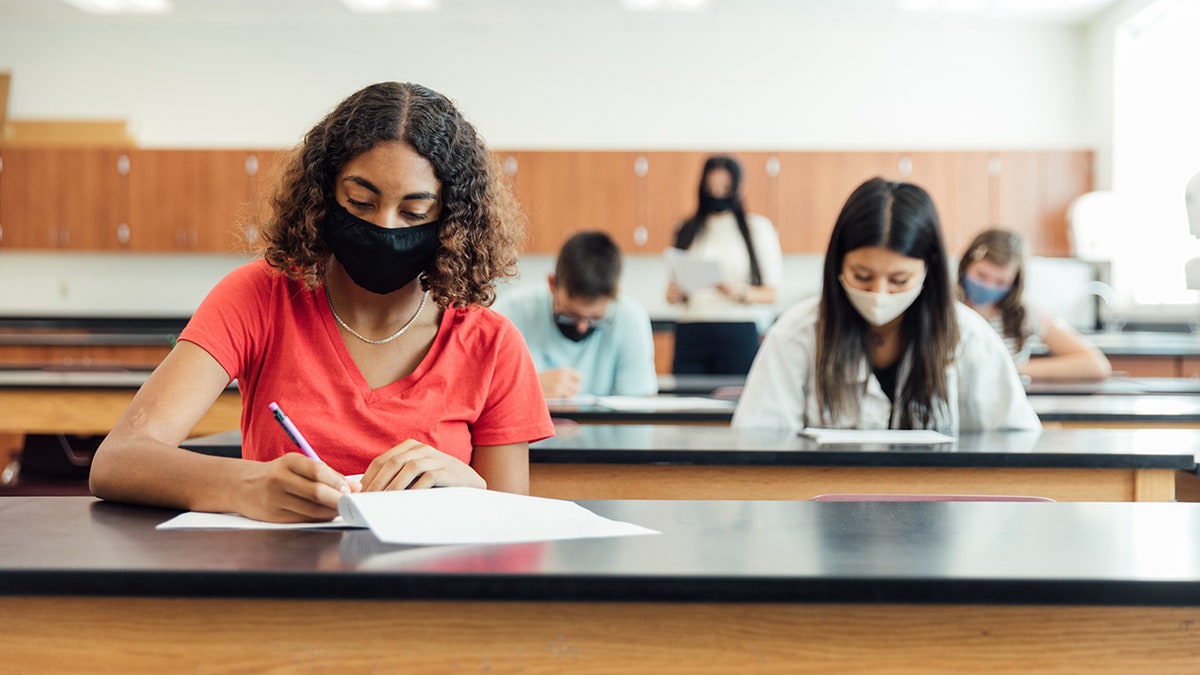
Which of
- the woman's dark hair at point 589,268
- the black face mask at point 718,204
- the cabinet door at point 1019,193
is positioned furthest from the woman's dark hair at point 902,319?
the cabinet door at point 1019,193

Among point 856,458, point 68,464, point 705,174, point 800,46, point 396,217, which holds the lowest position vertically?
point 68,464

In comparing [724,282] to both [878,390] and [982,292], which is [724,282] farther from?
[878,390]

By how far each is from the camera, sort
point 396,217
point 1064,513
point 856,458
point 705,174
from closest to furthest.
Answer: point 1064,513 < point 396,217 < point 856,458 < point 705,174

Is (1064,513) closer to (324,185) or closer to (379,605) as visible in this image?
(379,605)

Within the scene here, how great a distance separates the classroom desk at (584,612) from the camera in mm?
922

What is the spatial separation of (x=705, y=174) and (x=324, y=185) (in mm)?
3046

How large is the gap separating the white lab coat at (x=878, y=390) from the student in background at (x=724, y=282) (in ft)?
6.19

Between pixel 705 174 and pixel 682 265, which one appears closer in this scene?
pixel 682 265

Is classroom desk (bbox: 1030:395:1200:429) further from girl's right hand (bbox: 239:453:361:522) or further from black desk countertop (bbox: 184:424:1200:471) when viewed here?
girl's right hand (bbox: 239:453:361:522)

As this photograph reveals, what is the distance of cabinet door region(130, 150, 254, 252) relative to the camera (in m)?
7.20

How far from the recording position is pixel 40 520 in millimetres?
1159

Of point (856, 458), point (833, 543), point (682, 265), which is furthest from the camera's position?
point (682, 265)

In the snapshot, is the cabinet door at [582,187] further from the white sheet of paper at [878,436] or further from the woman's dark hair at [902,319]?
the white sheet of paper at [878,436]

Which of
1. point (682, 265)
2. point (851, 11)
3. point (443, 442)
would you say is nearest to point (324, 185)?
point (443, 442)
